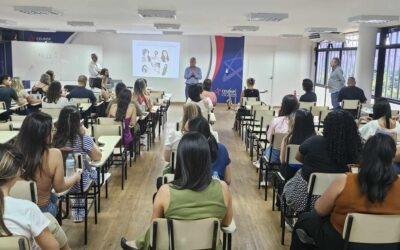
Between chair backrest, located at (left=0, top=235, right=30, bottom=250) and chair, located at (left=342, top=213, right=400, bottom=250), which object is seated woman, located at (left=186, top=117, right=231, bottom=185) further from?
chair backrest, located at (left=0, top=235, right=30, bottom=250)

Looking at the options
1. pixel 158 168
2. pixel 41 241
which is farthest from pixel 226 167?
pixel 158 168

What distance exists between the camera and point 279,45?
49.0 ft

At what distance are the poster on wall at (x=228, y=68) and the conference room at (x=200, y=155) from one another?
1202 millimetres

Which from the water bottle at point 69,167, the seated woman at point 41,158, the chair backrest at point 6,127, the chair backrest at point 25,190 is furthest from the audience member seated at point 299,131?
the chair backrest at point 6,127

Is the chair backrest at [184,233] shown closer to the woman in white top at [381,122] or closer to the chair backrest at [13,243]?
the chair backrest at [13,243]

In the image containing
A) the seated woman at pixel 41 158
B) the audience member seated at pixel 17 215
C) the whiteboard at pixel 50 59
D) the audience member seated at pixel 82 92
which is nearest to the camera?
the audience member seated at pixel 17 215

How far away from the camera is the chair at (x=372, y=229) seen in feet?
7.16

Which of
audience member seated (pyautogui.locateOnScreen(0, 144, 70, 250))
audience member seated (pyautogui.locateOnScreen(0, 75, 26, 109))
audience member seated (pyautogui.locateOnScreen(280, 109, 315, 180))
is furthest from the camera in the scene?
audience member seated (pyautogui.locateOnScreen(0, 75, 26, 109))

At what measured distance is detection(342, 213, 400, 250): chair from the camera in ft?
7.16

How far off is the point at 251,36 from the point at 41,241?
13.6 metres

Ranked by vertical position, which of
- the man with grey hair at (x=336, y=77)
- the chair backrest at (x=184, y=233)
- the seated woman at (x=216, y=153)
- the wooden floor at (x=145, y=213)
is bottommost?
the wooden floor at (x=145, y=213)

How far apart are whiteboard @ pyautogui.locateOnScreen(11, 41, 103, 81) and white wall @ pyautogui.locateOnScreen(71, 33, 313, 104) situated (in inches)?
31.1

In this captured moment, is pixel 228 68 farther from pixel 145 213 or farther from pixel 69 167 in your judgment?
pixel 69 167

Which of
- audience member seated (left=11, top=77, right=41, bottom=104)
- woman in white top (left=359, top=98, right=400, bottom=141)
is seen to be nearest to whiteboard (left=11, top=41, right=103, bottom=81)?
audience member seated (left=11, top=77, right=41, bottom=104)
